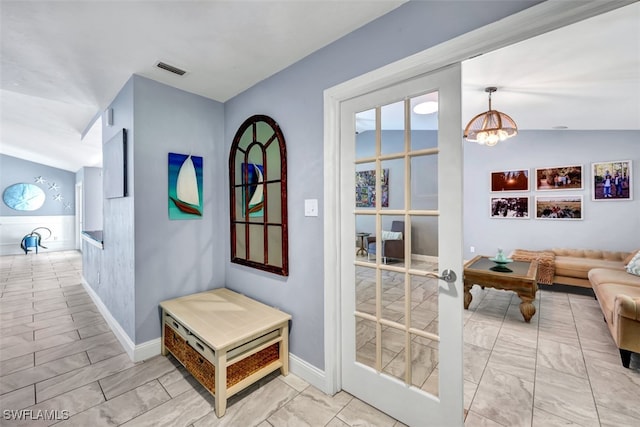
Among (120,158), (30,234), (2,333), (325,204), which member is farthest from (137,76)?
(30,234)

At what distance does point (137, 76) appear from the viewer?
224cm

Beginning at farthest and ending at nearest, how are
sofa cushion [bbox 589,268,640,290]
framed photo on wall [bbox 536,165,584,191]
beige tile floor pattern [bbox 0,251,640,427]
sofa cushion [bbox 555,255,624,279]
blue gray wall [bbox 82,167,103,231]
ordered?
blue gray wall [bbox 82,167,103,231], framed photo on wall [bbox 536,165,584,191], sofa cushion [bbox 555,255,624,279], sofa cushion [bbox 589,268,640,290], beige tile floor pattern [bbox 0,251,640,427]

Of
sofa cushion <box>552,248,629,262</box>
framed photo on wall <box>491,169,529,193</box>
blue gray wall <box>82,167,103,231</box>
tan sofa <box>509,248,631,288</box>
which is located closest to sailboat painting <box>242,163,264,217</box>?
tan sofa <box>509,248,631,288</box>

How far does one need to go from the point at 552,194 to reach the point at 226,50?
5.70m

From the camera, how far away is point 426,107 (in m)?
1.46

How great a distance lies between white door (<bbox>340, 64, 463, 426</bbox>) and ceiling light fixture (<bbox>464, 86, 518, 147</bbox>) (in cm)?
213

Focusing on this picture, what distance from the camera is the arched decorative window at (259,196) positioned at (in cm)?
218

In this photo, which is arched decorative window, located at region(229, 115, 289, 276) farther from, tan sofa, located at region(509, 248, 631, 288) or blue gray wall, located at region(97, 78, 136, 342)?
tan sofa, located at region(509, 248, 631, 288)

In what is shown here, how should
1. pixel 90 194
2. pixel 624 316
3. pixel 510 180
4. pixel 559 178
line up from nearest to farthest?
pixel 624 316
pixel 559 178
pixel 510 180
pixel 90 194

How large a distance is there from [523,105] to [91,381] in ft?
16.8

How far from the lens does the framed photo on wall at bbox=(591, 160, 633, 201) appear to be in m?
4.21

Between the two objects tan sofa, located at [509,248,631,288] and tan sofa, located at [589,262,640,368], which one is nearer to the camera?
tan sofa, located at [589,262,640,368]

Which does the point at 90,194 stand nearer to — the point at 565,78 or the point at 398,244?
the point at 398,244

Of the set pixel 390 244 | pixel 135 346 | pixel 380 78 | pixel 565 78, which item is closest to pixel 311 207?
pixel 390 244
